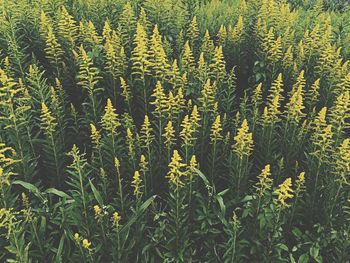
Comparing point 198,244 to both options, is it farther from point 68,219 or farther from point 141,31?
point 141,31

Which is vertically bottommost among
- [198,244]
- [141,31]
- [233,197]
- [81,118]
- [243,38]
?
[198,244]

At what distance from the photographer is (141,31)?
3.95 m

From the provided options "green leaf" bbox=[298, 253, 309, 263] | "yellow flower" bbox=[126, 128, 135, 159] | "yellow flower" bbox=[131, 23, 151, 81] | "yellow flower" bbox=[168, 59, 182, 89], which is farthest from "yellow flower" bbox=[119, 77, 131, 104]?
"green leaf" bbox=[298, 253, 309, 263]

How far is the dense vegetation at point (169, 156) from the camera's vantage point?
126 inches

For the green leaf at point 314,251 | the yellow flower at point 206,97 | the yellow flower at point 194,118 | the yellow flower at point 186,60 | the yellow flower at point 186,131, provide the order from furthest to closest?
1. the yellow flower at point 186,60
2. the yellow flower at point 206,97
3. the yellow flower at point 194,118
4. the yellow flower at point 186,131
5. the green leaf at point 314,251

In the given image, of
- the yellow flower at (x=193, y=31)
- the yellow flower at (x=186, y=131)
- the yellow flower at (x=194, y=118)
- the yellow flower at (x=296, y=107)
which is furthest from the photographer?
the yellow flower at (x=193, y=31)

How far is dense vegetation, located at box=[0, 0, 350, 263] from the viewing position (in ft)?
10.5

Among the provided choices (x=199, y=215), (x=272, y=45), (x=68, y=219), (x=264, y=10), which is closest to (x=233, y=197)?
(x=199, y=215)

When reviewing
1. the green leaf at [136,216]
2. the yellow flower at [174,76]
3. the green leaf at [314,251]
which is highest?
the yellow flower at [174,76]

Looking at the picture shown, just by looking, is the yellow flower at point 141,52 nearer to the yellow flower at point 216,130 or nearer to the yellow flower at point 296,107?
the yellow flower at point 216,130

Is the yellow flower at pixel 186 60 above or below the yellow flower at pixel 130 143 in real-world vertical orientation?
above

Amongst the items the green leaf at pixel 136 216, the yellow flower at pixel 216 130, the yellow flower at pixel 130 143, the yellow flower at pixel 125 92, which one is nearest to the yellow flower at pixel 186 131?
the yellow flower at pixel 216 130

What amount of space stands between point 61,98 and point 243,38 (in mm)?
2261

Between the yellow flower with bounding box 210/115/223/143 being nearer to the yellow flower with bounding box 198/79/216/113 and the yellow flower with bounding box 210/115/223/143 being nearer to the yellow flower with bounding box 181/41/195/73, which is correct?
the yellow flower with bounding box 198/79/216/113
